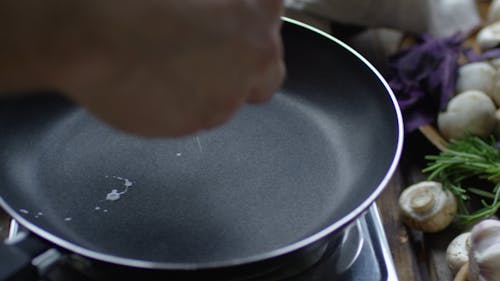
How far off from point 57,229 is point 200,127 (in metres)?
0.23

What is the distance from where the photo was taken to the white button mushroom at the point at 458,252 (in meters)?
0.66

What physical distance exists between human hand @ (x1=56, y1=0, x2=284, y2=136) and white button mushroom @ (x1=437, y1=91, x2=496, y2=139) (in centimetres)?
52

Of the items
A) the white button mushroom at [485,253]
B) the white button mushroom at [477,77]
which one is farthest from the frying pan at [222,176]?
the white button mushroom at [477,77]

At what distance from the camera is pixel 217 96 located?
0.33 meters

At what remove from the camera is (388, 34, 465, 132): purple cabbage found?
2.85 ft

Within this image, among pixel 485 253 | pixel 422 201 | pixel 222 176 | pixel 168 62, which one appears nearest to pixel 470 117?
pixel 422 201

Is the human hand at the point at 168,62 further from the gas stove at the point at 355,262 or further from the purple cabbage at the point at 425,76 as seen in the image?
the purple cabbage at the point at 425,76

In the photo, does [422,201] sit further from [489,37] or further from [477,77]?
[489,37]

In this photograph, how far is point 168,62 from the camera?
31 centimetres

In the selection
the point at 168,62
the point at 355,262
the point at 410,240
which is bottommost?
the point at 410,240

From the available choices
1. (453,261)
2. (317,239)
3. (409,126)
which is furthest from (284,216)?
(409,126)

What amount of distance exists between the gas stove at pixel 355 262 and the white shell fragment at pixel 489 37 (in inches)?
18.1

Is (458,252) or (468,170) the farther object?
(468,170)

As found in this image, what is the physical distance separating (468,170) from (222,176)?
33 cm
